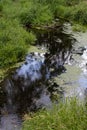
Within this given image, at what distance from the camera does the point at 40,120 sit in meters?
6.02

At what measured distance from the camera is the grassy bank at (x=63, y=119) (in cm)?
561

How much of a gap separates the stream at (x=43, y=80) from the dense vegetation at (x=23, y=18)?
512 mm

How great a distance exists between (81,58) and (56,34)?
13.8 ft

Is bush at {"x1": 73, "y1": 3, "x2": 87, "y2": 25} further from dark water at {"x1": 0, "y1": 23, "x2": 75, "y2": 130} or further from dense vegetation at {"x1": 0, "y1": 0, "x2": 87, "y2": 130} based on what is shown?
dark water at {"x1": 0, "y1": 23, "x2": 75, "y2": 130}

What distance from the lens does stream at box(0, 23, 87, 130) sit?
8445 mm

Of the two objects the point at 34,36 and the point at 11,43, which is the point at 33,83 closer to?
the point at 11,43

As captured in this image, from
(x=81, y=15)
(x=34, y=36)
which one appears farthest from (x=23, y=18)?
(x=81, y=15)

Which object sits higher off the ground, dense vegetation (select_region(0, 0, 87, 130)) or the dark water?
dense vegetation (select_region(0, 0, 87, 130))

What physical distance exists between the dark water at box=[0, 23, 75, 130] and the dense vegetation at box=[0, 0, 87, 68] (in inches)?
21.6

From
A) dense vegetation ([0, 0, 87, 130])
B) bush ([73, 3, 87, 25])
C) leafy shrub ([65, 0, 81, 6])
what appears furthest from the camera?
leafy shrub ([65, 0, 81, 6])

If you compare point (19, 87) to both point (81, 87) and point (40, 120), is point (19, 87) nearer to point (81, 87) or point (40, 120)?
point (81, 87)

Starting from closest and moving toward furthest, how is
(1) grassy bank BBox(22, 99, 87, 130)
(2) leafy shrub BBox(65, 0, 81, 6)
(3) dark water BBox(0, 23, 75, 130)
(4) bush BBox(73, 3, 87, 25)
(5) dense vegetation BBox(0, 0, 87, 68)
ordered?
(1) grassy bank BBox(22, 99, 87, 130), (3) dark water BBox(0, 23, 75, 130), (5) dense vegetation BBox(0, 0, 87, 68), (4) bush BBox(73, 3, 87, 25), (2) leafy shrub BBox(65, 0, 81, 6)

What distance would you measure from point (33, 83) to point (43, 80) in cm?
38

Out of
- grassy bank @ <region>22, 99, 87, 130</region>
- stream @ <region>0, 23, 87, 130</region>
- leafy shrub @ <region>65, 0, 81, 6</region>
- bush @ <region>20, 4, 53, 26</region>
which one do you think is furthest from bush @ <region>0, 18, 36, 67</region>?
leafy shrub @ <region>65, 0, 81, 6</region>
